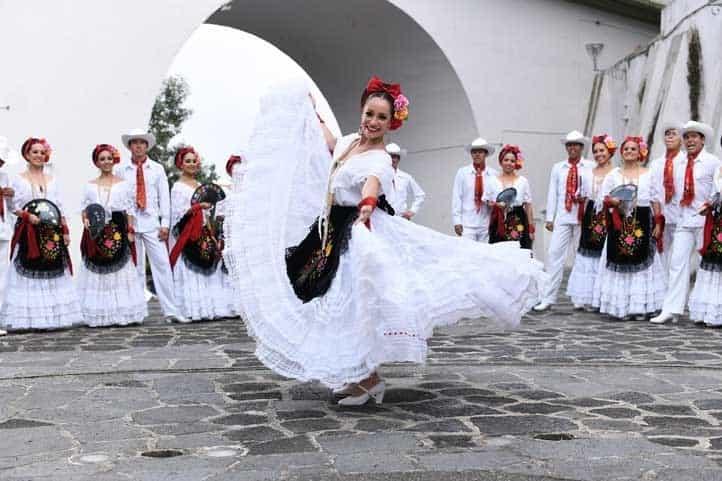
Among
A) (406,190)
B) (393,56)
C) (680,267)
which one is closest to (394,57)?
(393,56)

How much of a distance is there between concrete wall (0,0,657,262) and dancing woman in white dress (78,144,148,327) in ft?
14.5

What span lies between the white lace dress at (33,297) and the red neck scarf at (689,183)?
607 centimetres

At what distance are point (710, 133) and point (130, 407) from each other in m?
6.84

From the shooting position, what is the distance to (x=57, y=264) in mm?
10406

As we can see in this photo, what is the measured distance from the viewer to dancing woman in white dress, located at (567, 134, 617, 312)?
38.5 ft

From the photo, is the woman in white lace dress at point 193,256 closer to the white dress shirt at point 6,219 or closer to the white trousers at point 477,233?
the white dress shirt at point 6,219

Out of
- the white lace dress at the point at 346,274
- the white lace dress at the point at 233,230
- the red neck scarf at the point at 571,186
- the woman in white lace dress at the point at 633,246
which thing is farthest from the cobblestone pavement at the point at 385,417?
the red neck scarf at the point at 571,186

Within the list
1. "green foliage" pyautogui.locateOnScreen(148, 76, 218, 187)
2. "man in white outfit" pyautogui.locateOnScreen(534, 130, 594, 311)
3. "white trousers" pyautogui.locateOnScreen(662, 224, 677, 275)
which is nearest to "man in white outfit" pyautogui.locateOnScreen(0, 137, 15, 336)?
"man in white outfit" pyautogui.locateOnScreen(534, 130, 594, 311)

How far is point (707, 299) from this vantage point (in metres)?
9.98

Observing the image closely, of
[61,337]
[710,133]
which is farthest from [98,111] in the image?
[710,133]

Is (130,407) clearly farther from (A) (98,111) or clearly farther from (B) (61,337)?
(A) (98,111)

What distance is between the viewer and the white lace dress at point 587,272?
11.8 m

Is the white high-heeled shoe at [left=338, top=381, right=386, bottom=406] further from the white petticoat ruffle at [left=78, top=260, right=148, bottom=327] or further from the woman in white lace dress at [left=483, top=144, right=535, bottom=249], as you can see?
the woman in white lace dress at [left=483, top=144, right=535, bottom=249]

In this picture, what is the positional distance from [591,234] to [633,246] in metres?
1.04
